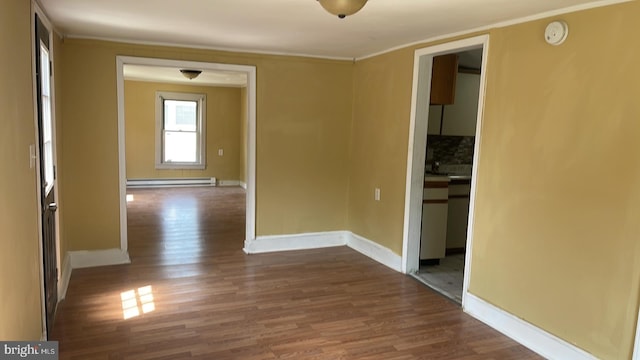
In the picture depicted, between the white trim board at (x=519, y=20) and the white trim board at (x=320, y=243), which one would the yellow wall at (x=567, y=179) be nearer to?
the white trim board at (x=519, y=20)

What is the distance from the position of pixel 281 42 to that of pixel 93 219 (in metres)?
2.50

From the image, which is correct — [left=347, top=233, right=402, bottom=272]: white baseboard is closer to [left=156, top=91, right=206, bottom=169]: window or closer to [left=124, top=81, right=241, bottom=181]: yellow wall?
[left=124, top=81, right=241, bottom=181]: yellow wall

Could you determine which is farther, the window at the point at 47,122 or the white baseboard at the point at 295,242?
the white baseboard at the point at 295,242

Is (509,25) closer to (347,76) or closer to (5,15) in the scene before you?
(347,76)

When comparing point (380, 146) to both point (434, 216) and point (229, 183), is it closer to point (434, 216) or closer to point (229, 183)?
point (434, 216)

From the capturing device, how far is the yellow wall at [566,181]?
2.38 m

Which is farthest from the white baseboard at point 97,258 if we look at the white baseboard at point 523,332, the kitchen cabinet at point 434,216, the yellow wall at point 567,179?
the yellow wall at point 567,179

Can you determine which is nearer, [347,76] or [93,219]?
[93,219]

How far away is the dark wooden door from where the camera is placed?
2637 mm

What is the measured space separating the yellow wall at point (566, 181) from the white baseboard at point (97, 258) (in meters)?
3.33

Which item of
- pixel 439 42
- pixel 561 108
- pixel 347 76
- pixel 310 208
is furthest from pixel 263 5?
pixel 310 208

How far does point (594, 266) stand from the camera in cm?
253

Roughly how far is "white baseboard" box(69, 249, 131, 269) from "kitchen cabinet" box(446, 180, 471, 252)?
341 cm

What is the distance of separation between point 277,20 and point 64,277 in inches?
109
